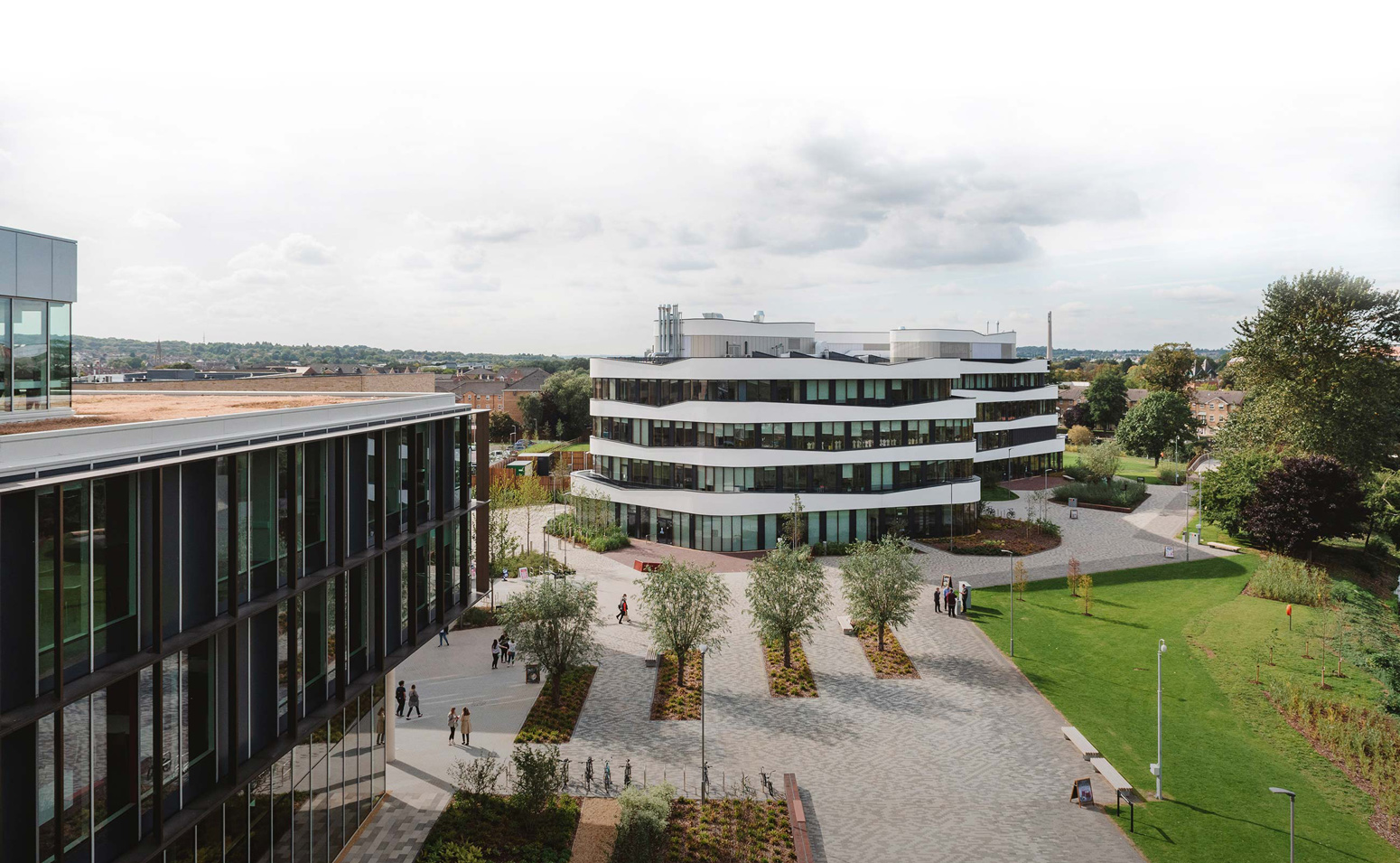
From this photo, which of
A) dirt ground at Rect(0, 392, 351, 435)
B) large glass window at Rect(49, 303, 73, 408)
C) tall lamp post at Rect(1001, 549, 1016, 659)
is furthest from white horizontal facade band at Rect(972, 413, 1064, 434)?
large glass window at Rect(49, 303, 73, 408)

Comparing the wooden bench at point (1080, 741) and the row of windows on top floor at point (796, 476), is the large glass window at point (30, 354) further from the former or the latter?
the row of windows on top floor at point (796, 476)

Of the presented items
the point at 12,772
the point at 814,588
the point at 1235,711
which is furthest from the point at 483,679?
the point at 1235,711

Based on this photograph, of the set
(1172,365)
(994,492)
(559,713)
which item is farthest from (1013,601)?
(1172,365)

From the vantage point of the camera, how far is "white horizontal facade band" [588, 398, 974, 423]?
46.6m

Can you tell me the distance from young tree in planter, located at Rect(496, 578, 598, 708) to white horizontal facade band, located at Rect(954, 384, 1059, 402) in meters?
45.9

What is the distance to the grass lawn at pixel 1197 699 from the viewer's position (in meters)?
19.1

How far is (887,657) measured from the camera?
30172 mm

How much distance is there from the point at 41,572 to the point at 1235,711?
1202 inches

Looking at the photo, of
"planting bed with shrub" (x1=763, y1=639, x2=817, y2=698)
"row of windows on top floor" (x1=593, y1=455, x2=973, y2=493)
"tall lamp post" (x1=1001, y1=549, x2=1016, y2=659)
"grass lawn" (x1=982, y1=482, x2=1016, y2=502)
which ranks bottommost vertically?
"planting bed with shrub" (x1=763, y1=639, x2=817, y2=698)

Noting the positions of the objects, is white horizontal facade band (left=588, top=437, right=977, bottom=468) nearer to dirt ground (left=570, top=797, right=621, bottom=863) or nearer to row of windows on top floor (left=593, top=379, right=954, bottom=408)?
row of windows on top floor (left=593, top=379, right=954, bottom=408)

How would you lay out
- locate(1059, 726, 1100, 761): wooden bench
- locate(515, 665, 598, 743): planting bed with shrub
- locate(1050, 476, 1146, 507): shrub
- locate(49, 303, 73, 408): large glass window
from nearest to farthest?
1. locate(49, 303, 73, 408): large glass window
2. locate(1059, 726, 1100, 761): wooden bench
3. locate(515, 665, 598, 743): planting bed with shrub
4. locate(1050, 476, 1146, 507): shrub

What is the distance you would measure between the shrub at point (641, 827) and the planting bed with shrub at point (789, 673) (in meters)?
9.59

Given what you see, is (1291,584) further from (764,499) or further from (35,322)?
(35,322)

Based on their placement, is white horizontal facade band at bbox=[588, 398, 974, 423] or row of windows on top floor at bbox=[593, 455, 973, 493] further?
row of windows on top floor at bbox=[593, 455, 973, 493]
